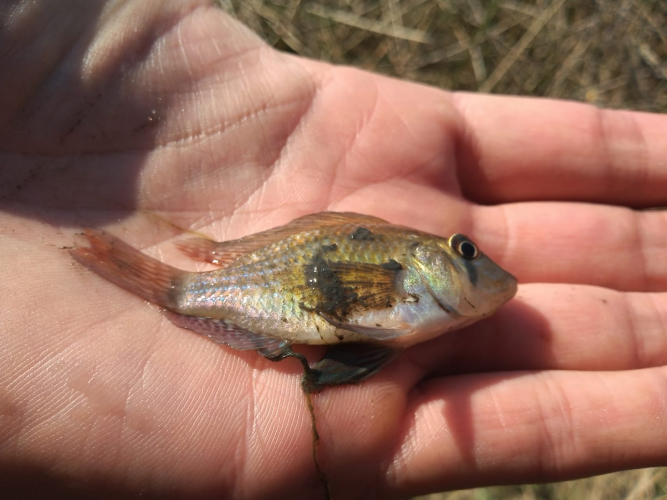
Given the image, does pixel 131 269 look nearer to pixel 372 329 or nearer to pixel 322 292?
pixel 322 292

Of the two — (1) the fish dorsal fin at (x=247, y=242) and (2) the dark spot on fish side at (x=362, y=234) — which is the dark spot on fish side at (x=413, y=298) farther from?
(1) the fish dorsal fin at (x=247, y=242)

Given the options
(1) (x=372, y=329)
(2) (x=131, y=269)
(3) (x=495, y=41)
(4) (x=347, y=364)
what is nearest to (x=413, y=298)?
(1) (x=372, y=329)

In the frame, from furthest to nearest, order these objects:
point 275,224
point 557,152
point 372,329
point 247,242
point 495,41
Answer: point 495,41, point 557,152, point 275,224, point 247,242, point 372,329

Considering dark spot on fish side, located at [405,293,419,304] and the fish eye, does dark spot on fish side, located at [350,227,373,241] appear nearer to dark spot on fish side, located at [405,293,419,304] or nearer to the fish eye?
dark spot on fish side, located at [405,293,419,304]

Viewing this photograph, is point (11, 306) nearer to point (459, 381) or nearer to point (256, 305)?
point (256, 305)

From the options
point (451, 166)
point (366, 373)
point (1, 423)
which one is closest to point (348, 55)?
point (451, 166)

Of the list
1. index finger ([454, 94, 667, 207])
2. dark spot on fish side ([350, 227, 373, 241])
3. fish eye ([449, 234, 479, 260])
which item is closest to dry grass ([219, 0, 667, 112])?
index finger ([454, 94, 667, 207])

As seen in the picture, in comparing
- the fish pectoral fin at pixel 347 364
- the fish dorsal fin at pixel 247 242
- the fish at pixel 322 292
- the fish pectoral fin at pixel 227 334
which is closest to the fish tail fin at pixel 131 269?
the fish at pixel 322 292
